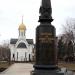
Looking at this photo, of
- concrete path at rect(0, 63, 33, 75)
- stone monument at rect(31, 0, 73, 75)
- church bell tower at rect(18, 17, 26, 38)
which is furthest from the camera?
church bell tower at rect(18, 17, 26, 38)

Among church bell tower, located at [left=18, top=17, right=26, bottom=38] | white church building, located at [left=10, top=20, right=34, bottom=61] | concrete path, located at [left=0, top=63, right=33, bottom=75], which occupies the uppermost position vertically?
church bell tower, located at [left=18, top=17, right=26, bottom=38]

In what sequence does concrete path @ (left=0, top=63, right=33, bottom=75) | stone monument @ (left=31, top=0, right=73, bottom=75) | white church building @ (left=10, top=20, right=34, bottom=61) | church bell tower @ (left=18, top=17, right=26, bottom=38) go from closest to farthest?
stone monument @ (left=31, top=0, right=73, bottom=75) < concrete path @ (left=0, top=63, right=33, bottom=75) < church bell tower @ (left=18, top=17, right=26, bottom=38) < white church building @ (left=10, top=20, right=34, bottom=61)

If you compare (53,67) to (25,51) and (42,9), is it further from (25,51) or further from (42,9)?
(25,51)

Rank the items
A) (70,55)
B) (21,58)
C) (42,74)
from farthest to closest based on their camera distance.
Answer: (21,58) → (70,55) → (42,74)

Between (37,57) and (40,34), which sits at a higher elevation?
(40,34)

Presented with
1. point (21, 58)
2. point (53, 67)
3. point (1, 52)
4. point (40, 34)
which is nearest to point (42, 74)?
point (53, 67)

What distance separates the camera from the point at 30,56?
5177 inches

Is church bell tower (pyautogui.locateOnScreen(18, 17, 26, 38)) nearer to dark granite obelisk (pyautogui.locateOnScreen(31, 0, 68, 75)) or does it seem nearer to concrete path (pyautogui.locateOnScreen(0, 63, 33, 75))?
concrete path (pyautogui.locateOnScreen(0, 63, 33, 75))

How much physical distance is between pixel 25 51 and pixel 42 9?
11576 cm

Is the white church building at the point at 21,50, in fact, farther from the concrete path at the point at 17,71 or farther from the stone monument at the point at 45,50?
the stone monument at the point at 45,50

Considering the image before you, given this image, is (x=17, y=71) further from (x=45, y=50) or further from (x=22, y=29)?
(x=22, y=29)

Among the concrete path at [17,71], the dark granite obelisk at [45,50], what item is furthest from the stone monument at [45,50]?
the concrete path at [17,71]

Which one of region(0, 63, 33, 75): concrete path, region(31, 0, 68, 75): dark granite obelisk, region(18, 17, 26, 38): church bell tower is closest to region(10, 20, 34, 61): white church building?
region(18, 17, 26, 38): church bell tower

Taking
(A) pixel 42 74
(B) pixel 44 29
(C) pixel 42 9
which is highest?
(C) pixel 42 9
